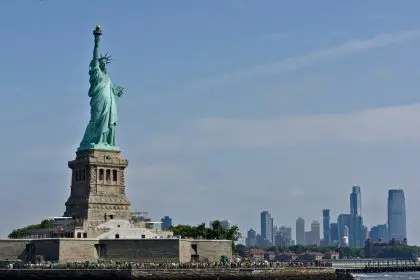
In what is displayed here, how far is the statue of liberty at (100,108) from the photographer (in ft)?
365

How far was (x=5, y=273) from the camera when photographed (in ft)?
307

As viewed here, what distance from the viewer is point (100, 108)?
111500mm

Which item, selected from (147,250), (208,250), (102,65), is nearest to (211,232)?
(208,250)

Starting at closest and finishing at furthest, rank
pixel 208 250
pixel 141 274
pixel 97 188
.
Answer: pixel 141 274, pixel 208 250, pixel 97 188

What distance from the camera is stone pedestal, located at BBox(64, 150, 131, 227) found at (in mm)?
107131

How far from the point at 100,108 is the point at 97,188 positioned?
980 centimetres

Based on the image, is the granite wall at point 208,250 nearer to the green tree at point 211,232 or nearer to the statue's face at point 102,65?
the green tree at point 211,232

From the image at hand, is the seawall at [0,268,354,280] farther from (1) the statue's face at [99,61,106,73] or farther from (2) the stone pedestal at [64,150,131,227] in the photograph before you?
(1) the statue's face at [99,61,106,73]

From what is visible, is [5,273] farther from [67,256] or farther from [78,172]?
[78,172]

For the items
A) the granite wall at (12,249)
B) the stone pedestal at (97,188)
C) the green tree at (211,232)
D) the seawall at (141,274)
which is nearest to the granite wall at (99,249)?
the granite wall at (12,249)

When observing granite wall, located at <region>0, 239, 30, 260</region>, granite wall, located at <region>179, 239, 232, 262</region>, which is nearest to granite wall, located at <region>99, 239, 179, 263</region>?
granite wall, located at <region>179, 239, 232, 262</region>

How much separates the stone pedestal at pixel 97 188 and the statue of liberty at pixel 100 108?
1.53m

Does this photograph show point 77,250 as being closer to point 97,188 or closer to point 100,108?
point 97,188

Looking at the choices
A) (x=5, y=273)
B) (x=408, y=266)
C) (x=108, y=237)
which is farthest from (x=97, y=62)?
(x=408, y=266)
